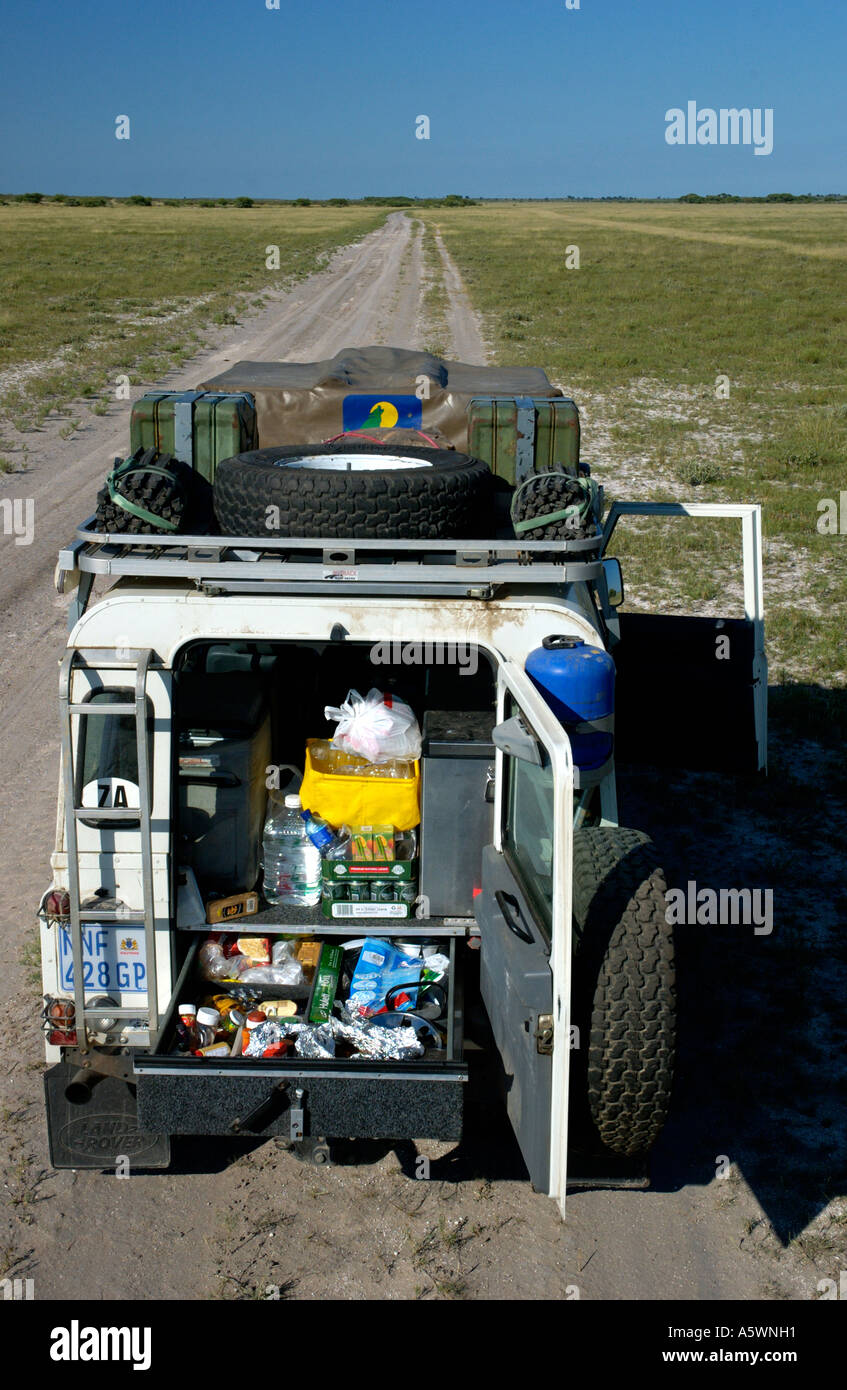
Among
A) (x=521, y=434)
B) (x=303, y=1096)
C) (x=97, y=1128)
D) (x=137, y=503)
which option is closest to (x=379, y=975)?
(x=303, y=1096)

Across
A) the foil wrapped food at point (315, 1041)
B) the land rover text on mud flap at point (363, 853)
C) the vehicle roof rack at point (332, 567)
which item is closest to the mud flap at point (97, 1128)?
the land rover text on mud flap at point (363, 853)

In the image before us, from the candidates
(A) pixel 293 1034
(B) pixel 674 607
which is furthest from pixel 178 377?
(A) pixel 293 1034

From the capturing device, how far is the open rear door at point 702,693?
6.65 m

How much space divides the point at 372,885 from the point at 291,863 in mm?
349

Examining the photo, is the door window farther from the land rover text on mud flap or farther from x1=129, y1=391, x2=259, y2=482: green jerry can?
x1=129, y1=391, x2=259, y2=482: green jerry can

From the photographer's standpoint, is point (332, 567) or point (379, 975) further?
point (379, 975)

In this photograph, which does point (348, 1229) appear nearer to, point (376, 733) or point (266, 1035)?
point (266, 1035)

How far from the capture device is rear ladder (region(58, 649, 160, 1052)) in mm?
3852

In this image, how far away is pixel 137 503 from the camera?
486cm

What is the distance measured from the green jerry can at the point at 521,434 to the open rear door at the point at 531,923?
215cm

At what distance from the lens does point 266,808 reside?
485 centimetres
